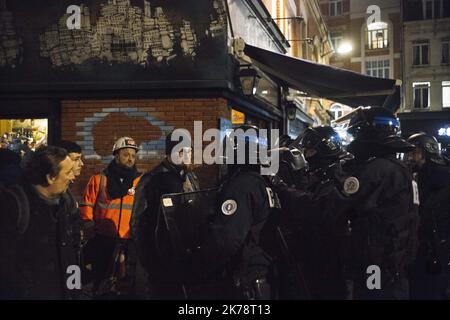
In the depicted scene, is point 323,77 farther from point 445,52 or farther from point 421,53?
point 421,53

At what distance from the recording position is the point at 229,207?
332 cm

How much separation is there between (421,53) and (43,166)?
106 feet

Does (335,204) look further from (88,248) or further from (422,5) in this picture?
(422,5)

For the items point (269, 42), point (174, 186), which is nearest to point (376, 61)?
point (269, 42)

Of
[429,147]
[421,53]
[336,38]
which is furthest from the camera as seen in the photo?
[336,38]

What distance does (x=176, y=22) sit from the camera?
6.69 m

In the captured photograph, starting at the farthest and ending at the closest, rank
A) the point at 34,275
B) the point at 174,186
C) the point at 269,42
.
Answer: the point at 269,42 < the point at 174,186 < the point at 34,275

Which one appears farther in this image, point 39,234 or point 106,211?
point 106,211

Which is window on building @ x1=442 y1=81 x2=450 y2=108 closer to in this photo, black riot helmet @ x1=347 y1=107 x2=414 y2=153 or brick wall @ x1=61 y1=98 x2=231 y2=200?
brick wall @ x1=61 y1=98 x2=231 y2=200

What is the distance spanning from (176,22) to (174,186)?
10.0ft

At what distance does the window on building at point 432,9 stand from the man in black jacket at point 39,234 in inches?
1282

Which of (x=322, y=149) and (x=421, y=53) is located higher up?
(x=421, y=53)

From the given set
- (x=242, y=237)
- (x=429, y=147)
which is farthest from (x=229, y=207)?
(x=429, y=147)

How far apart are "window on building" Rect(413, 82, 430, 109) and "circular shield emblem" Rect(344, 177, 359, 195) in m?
29.1
